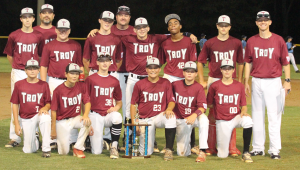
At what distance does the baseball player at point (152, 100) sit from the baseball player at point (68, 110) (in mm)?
775

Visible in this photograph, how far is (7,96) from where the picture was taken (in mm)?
14180

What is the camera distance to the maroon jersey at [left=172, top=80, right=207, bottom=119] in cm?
739

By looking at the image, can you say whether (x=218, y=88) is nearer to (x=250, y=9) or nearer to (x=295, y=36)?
(x=250, y=9)

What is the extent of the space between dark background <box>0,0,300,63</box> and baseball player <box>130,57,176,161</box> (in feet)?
109

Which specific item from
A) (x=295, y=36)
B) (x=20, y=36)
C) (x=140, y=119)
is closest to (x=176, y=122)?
(x=140, y=119)

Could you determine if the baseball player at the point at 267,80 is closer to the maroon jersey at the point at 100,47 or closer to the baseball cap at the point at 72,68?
the maroon jersey at the point at 100,47

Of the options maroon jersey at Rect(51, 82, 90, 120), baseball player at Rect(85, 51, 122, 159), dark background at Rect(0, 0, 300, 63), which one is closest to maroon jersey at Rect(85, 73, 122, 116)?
baseball player at Rect(85, 51, 122, 159)

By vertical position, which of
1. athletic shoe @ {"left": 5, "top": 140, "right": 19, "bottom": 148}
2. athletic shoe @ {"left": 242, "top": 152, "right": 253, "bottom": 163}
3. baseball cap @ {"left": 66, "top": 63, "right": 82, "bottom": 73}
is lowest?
athletic shoe @ {"left": 242, "top": 152, "right": 253, "bottom": 163}

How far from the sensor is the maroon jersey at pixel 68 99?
729 centimetres

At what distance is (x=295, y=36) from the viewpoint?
42.3 m

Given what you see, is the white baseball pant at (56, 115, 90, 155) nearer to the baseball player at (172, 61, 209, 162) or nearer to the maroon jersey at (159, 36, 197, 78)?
the baseball player at (172, 61, 209, 162)

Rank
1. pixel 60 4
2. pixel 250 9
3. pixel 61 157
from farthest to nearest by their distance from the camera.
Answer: pixel 60 4
pixel 250 9
pixel 61 157

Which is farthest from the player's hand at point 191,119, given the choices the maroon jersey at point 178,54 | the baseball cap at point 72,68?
the baseball cap at point 72,68

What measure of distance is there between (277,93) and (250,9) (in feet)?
112
